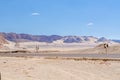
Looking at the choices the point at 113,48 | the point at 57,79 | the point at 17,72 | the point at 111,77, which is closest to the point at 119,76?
the point at 111,77

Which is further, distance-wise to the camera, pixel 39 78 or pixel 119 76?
pixel 119 76

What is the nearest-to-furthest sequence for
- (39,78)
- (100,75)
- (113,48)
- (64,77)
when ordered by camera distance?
(39,78)
(64,77)
(100,75)
(113,48)

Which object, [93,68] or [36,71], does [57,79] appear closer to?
[36,71]

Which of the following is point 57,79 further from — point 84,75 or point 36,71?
point 84,75

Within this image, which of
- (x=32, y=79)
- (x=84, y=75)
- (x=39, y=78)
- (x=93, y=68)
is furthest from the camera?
(x=93, y=68)

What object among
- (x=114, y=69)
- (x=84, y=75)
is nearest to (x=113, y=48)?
(x=114, y=69)

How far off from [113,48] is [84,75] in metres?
66.8

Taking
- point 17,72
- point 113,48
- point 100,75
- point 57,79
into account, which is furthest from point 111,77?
point 113,48

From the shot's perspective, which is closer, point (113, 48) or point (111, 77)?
point (111, 77)

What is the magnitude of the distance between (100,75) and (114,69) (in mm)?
4992

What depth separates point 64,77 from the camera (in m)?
25.2

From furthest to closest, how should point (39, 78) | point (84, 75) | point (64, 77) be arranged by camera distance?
point (84, 75) < point (64, 77) < point (39, 78)

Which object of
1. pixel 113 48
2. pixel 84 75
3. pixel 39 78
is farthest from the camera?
pixel 113 48

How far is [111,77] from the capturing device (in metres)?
29.5
